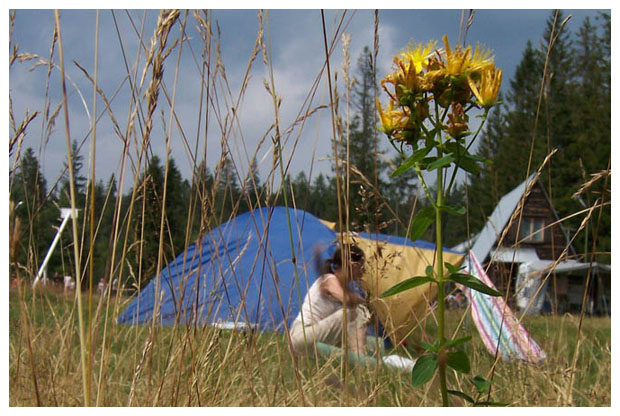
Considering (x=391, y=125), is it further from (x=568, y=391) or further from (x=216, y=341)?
(x=568, y=391)

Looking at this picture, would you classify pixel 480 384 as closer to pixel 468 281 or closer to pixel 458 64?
pixel 468 281

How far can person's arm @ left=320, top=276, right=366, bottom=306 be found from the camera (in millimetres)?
984

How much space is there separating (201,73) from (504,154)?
12163 mm

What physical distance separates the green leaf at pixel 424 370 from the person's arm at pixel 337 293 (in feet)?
1.40

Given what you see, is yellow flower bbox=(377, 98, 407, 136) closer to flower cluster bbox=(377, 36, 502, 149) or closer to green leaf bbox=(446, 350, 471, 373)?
flower cluster bbox=(377, 36, 502, 149)

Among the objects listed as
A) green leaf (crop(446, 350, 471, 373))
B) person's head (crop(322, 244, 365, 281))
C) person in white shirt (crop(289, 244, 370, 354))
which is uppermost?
person's head (crop(322, 244, 365, 281))

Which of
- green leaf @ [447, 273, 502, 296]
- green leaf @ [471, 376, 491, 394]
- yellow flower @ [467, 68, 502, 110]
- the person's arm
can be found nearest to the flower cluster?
yellow flower @ [467, 68, 502, 110]

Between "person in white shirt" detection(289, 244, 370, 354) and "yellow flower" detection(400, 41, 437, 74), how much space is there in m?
0.34

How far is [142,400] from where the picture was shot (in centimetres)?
96

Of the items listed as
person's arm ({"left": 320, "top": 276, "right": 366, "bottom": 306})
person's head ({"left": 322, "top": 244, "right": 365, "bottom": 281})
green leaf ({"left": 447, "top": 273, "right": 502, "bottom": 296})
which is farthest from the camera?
person's arm ({"left": 320, "top": 276, "right": 366, "bottom": 306})

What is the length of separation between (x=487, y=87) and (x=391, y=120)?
99mm

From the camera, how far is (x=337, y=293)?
163cm

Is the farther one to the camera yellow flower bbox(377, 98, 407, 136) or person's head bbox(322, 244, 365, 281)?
person's head bbox(322, 244, 365, 281)
